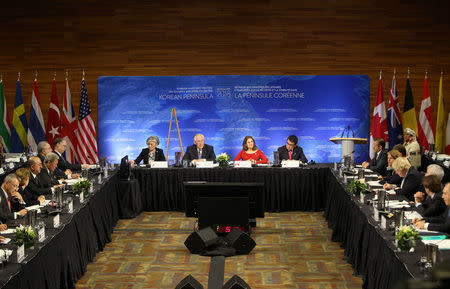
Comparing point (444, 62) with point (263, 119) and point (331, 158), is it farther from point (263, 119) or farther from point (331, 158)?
point (263, 119)

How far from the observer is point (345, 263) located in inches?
280

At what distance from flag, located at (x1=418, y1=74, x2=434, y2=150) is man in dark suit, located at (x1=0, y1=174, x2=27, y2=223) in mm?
8161

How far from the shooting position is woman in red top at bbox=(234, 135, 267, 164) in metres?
10.3

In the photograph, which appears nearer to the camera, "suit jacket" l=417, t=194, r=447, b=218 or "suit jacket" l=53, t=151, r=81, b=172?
"suit jacket" l=417, t=194, r=447, b=218

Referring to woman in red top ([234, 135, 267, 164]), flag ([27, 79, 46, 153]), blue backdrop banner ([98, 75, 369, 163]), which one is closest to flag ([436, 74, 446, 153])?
blue backdrop banner ([98, 75, 369, 163])

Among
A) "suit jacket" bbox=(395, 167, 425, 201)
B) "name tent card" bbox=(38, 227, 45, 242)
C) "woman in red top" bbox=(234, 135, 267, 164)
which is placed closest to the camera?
"name tent card" bbox=(38, 227, 45, 242)

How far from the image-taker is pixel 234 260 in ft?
23.6

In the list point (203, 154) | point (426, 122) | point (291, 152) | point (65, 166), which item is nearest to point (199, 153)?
point (203, 154)

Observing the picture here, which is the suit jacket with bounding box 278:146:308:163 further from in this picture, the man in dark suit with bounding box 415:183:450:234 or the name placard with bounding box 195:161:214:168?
the man in dark suit with bounding box 415:183:450:234

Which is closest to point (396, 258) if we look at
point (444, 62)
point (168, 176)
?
point (168, 176)

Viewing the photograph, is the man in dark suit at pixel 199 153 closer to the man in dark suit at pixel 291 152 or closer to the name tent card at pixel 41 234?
the man in dark suit at pixel 291 152

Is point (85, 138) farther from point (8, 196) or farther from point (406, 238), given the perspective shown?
point (406, 238)

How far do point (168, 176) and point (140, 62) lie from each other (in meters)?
3.68

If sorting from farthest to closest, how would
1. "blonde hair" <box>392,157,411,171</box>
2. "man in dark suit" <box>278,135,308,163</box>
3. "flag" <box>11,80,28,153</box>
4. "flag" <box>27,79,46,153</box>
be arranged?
"flag" <box>11,80,28,153</box>, "flag" <box>27,79,46,153</box>, "man in dark suit" <box>278,135,308,163</box>, "blonde hair" <box>392,157,411,171</box>
